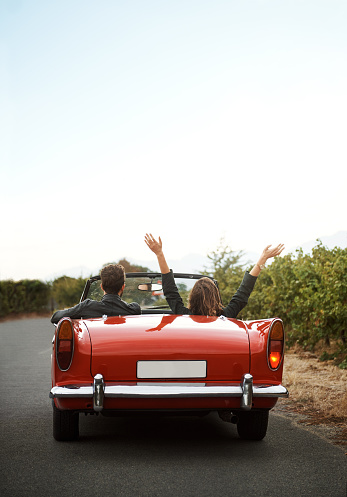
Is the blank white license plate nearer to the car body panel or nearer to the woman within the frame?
the car body panel

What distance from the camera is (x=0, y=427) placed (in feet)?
19.6

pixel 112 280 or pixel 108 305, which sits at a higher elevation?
pixel 112 280

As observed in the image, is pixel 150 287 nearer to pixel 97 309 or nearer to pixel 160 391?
pixel 97 309

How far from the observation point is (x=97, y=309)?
5.61 metres

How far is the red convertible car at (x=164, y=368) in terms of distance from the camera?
477 centimetres

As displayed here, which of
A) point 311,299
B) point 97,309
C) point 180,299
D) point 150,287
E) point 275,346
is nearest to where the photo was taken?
point 275,346

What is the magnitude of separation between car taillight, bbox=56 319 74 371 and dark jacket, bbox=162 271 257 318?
116cm

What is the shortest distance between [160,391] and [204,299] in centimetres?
125

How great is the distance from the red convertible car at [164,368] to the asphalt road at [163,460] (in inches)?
13.4

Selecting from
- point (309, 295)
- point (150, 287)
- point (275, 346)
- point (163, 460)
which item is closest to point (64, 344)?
point (163, 460)

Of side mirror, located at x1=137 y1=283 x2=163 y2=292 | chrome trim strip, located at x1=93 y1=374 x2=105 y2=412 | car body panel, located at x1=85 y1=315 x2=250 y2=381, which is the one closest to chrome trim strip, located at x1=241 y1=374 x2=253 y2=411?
car body panel, located at x1=85 y1=315 x2=250 y2=381

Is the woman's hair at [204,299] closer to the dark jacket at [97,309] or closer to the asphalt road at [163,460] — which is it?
the dark jacket at [97,309]

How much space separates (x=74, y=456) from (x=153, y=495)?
1.12 meters

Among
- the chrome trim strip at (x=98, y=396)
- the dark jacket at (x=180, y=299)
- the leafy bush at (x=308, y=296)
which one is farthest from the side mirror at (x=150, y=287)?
the leafy bush at (x=308, y=296)
